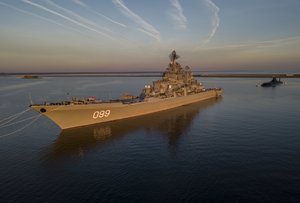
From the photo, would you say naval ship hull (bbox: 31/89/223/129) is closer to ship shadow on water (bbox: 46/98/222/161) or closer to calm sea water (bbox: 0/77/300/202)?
ship shadow on water (bbox: 46/98/222/161)

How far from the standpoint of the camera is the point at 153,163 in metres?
18.0

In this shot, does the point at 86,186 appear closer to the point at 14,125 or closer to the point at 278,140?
the point at 278,140

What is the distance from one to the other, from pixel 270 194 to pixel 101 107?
78.2 ft

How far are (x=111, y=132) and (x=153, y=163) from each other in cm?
1125

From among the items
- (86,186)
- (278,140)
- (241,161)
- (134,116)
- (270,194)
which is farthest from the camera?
(134,116)

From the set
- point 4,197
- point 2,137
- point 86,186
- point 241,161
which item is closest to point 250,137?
point 241,161

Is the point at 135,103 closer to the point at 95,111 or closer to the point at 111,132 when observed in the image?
the point at 95,111

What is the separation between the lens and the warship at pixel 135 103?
94.7 ft

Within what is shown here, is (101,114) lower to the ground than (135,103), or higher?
lower

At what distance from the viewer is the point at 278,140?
23.0 metres

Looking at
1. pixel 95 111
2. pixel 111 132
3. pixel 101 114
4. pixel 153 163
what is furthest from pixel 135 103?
pixel 153 163

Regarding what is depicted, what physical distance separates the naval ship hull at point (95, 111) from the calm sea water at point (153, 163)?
182 cm

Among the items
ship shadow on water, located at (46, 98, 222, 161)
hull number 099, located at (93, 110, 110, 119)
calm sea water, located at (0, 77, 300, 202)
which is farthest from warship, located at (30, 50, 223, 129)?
calm sea water, located at (0, 77, 300, 202)

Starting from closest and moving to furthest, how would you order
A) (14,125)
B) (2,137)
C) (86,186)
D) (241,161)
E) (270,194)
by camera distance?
(270,194) < (86,186) < (241,161) < (2,137) < (14,125)
